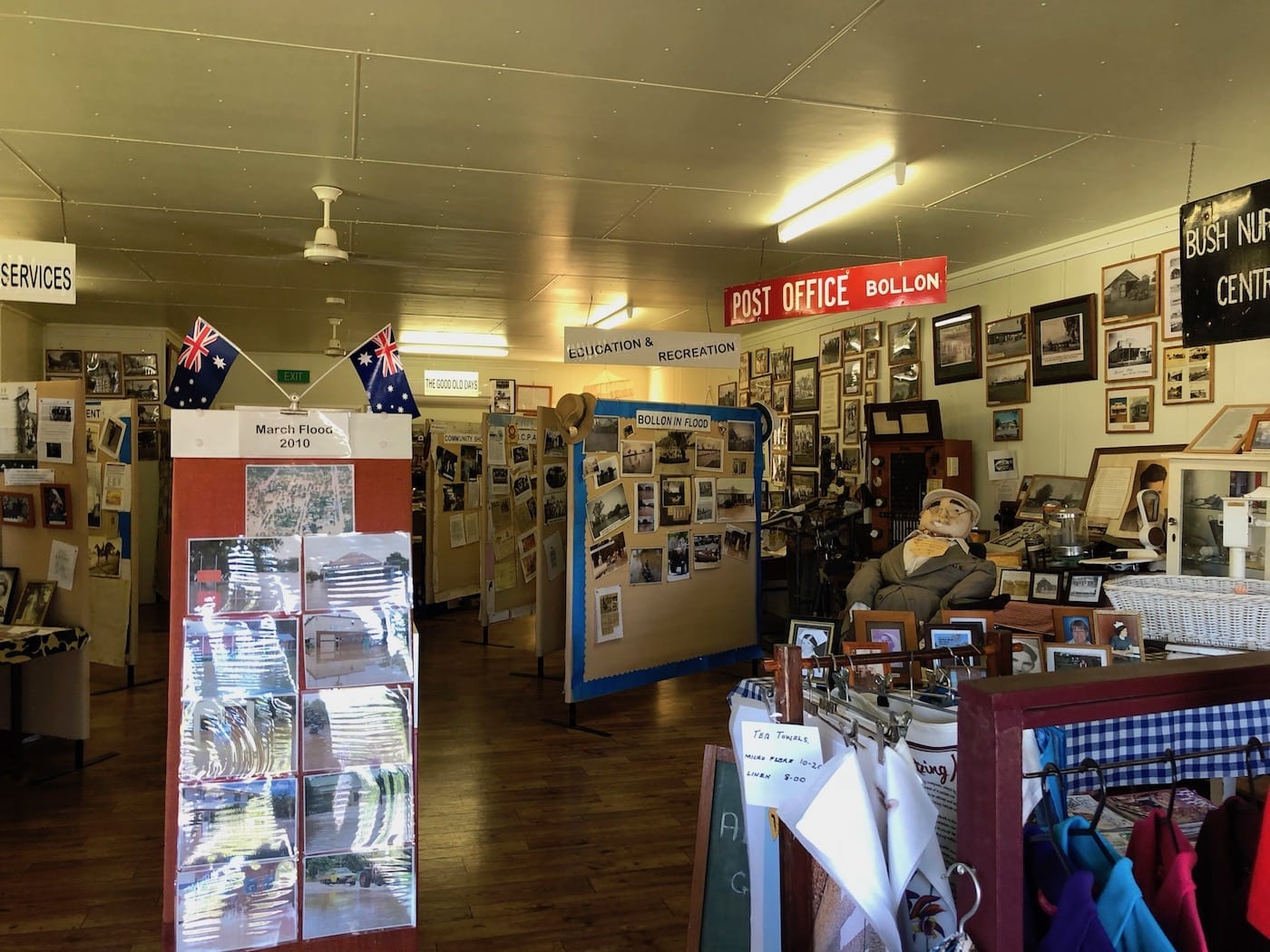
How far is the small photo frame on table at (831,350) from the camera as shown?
28.5ft

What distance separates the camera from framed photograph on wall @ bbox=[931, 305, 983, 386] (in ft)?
22.7

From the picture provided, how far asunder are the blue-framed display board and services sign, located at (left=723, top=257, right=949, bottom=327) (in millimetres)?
835

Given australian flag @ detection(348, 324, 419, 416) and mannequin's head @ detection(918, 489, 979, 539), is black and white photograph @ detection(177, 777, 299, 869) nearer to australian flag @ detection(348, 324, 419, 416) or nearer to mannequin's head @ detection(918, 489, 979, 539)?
australian flag @ detection(348, 324, 419, 416)

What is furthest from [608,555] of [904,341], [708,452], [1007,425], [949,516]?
[904,341]

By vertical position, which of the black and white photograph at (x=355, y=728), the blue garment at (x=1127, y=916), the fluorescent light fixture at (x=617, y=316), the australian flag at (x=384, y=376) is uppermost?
the fluorescent light fixture at (x=617, y=316)

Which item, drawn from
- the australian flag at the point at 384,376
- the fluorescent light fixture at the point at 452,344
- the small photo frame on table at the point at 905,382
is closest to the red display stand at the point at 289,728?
the australian flag at the point at 384,376

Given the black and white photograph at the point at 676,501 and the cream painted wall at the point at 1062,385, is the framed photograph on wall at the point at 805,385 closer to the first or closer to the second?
the cream painted wall at the point at 1062,385

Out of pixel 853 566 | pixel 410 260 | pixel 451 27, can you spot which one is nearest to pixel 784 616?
pixel 853 566

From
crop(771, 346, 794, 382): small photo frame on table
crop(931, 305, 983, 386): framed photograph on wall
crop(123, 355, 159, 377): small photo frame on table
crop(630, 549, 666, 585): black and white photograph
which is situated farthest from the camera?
crop(123, 355, 159, 377): small photo frame on table

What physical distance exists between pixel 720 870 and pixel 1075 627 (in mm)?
1280

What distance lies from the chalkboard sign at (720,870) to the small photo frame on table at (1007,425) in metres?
5.24

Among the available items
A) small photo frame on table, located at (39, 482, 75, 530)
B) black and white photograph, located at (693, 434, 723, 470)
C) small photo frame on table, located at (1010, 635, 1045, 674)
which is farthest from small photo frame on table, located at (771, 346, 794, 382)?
small photo frame on table, located at (1010, 635, 1045, 674)

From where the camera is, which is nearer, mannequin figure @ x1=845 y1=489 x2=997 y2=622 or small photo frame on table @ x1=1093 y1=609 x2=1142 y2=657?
small photo frame on table @ x1=1093 y1=609 x2=1142 y2=657

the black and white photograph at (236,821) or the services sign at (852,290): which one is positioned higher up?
the services sign at (852,290)
